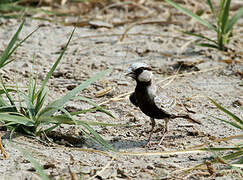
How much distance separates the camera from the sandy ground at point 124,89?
3740mm

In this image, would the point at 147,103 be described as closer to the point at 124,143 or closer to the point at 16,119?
the point at 124,143

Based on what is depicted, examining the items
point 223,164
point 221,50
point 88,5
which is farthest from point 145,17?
point 223,164

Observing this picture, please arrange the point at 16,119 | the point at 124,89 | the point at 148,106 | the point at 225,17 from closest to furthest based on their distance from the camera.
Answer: the point at 16,119 < the point at 148,106 < the point at 124,89 < the point at 225,17

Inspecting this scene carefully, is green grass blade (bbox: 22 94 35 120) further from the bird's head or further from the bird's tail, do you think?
the bird's tail

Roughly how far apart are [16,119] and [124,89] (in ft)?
5.81

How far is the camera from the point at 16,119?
385cm

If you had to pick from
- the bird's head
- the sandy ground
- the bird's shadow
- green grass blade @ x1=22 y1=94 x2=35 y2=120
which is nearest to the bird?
the bird's head

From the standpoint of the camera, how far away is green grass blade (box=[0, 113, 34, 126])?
12.4ft

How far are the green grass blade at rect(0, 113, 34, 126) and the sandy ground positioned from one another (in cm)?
17

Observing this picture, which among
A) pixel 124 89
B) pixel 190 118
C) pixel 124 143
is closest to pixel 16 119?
pixel 124 143

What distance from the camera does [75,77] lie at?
220 inches

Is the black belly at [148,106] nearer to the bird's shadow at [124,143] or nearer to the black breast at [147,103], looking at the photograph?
the black breast at [147,103]

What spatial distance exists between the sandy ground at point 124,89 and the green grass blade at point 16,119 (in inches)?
6.6

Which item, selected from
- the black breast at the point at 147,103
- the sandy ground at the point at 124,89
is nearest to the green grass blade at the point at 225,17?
the sandy ground at the point at 124,89
